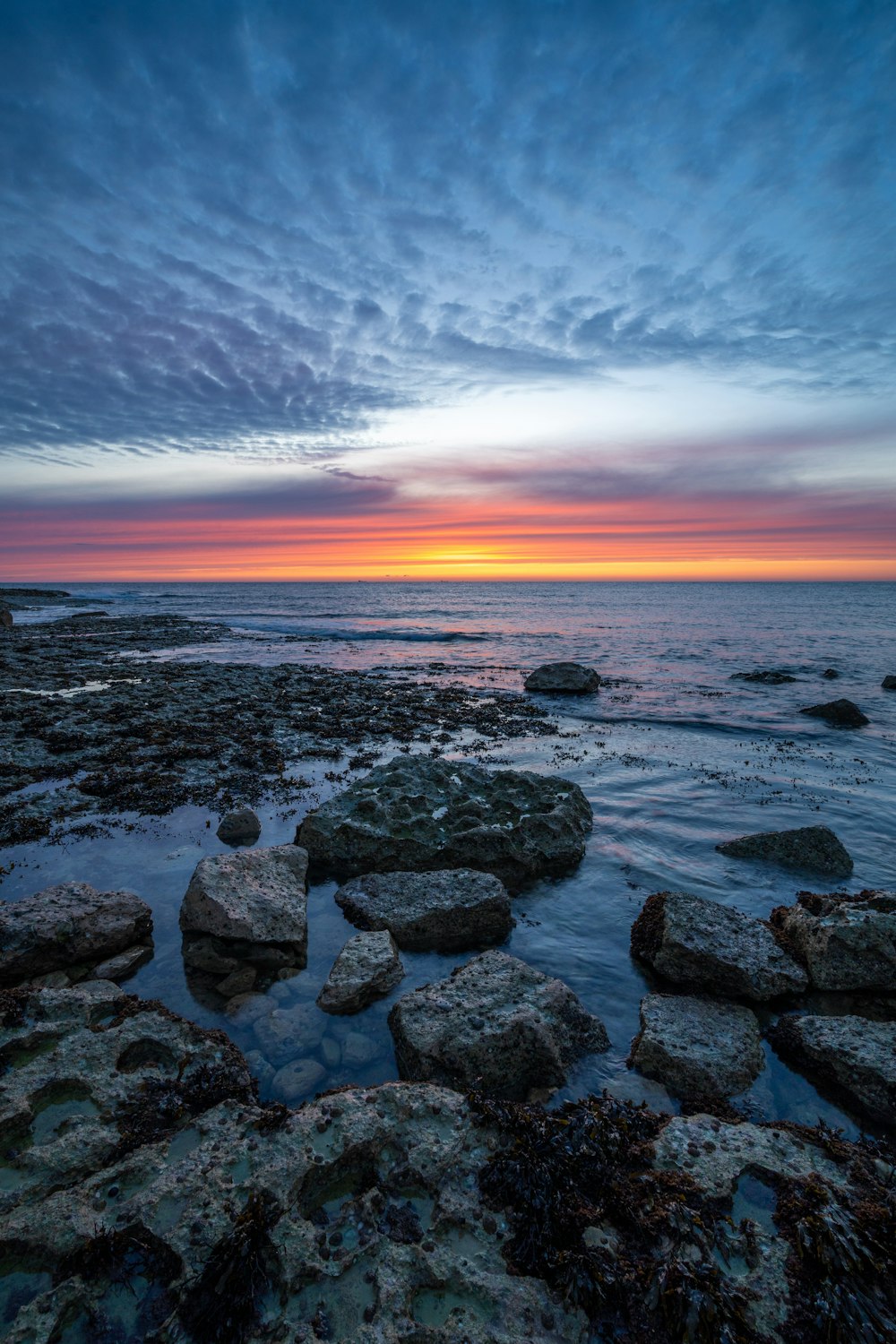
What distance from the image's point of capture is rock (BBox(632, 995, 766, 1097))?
16.0ft

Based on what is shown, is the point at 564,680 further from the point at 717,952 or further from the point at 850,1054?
the point at 850,1054

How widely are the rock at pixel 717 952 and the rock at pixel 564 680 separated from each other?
16726mm

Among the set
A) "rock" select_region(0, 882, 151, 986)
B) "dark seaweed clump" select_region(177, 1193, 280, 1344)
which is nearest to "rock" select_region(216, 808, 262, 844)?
"rock" select_region(0, 882, 151, 986)

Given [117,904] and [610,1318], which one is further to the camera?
[117,904]

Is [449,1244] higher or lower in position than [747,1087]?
higher

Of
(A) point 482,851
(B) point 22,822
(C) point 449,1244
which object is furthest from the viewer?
(B) point 22,822

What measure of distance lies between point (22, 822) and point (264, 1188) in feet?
26.8

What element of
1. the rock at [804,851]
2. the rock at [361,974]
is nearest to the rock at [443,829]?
the rock at [361,974]

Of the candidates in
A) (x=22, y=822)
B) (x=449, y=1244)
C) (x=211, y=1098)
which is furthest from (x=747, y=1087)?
(x=22, y=822)

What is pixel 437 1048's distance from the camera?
4.81 meters

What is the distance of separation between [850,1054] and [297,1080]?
4595 millimetres

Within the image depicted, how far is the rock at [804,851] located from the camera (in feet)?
29.3

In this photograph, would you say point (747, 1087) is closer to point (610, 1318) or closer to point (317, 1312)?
point (610, 1318)

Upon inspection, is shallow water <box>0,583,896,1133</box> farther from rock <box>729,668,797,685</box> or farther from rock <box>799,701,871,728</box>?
rock <box>729,668,797,685</box>
